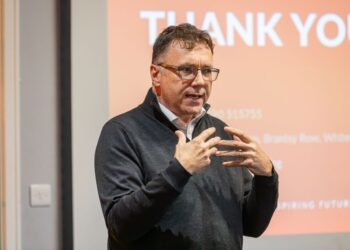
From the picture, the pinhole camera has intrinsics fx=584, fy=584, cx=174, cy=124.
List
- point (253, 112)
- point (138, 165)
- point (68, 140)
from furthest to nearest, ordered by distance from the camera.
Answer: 1. point (253, 112)
2. point (68, 140)
3. point (138, 165)

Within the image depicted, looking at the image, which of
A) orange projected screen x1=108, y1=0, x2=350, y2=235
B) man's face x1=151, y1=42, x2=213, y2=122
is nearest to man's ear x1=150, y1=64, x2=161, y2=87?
man's face x1=151, y1=42, x2=213, y2=122

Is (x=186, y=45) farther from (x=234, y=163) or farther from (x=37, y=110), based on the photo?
(x=37, y=110)

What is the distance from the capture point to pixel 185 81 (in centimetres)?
153

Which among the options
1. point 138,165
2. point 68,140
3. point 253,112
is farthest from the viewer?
point 253,112

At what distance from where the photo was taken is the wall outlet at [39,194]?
92.1 inches

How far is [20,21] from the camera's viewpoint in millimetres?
2336

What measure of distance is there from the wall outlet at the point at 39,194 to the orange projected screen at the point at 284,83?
1.33 feet

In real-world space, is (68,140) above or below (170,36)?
below

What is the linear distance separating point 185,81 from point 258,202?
387 millimetres

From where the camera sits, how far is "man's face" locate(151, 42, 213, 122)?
60.1 inches

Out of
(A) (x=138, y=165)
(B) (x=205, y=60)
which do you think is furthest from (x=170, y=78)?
(A) (x=138, y=165)

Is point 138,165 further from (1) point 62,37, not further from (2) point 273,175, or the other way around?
(1) point 62,37

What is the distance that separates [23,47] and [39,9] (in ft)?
0.55

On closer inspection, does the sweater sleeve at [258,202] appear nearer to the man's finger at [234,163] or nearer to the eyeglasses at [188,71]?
the man's finger at [234,163]
